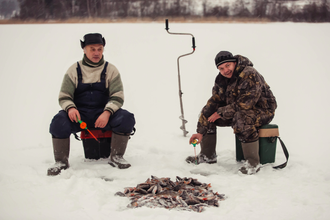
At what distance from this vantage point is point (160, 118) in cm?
533

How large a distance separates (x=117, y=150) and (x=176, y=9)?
627cm

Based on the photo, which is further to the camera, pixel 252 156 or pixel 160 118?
pixel 160 118

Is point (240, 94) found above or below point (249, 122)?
above

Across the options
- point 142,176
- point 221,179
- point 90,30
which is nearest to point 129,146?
point 142,176

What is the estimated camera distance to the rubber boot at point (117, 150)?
2902 millimetres

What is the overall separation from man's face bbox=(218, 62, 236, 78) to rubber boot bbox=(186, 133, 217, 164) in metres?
0.63

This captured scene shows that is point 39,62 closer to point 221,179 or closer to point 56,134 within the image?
point 56,134

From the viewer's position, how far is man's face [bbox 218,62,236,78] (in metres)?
2.75

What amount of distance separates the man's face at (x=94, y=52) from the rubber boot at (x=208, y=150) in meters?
1.32

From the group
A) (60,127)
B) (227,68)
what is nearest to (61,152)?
(60,127)

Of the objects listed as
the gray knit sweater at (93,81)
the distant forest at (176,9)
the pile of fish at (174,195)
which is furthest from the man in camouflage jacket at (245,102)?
the distant forest at (176,9)

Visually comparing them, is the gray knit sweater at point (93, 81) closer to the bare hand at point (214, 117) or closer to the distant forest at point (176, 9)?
the bare hand at point (214, 117)

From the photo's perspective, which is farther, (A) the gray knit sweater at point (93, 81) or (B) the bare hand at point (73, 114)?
(A) the gray knit sweater at point (93, 81)

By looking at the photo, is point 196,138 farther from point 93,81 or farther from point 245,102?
point 93,81
